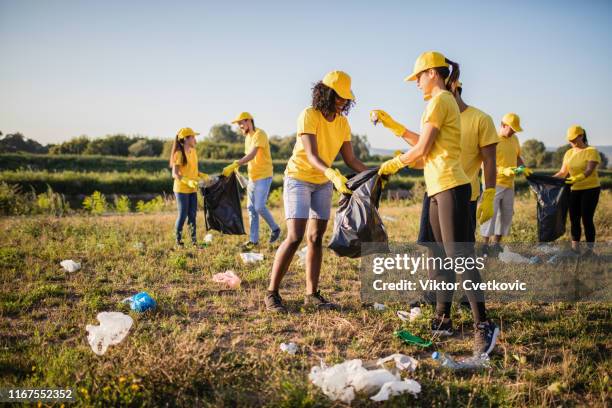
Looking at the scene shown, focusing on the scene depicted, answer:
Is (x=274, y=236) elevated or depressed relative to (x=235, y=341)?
elevated

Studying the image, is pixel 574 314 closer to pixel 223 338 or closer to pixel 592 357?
pixel 592 357

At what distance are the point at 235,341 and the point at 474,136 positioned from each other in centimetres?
232

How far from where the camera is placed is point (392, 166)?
9.41 ft

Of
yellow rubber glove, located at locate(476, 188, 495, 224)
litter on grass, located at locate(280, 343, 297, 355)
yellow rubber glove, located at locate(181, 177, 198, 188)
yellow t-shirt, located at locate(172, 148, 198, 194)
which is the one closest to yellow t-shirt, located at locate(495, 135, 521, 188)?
yellow rubber glove, located at locate(476, 188, 495, 224)

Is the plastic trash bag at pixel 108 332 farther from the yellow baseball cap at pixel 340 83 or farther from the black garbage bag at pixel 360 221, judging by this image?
the yellow baseball cap at pixel 340 83

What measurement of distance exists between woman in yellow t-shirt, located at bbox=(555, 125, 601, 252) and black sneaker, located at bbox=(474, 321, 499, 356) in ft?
11.0

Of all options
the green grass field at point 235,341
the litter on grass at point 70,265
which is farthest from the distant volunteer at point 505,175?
the litter on grass at point 70,265

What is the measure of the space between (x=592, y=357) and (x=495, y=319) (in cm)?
71

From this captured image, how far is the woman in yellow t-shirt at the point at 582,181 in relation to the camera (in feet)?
16.6

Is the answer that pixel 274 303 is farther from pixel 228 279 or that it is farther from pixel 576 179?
pixel 576 179

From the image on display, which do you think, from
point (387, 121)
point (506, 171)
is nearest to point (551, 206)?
point (506, 171)

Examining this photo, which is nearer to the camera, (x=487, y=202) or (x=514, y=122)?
(x=487, y=202)

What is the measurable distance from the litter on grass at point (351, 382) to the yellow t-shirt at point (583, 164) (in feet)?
14.1

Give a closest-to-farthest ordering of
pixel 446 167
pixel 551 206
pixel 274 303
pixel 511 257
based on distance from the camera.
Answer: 1. pixel 446 167
2. pixel 274 303
3. pixel 511 257
4. pixel 551 206
